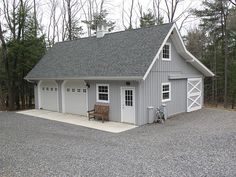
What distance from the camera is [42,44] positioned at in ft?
63.3

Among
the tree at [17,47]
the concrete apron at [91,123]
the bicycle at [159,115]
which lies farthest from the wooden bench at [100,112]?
the tree at [17,47]

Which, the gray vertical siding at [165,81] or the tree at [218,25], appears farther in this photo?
the tree at [218,25]

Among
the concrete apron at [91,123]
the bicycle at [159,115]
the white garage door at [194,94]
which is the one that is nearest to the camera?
the concrete apron at [91,123]

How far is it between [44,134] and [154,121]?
543 cm

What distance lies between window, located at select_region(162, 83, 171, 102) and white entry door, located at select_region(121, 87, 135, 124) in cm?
230

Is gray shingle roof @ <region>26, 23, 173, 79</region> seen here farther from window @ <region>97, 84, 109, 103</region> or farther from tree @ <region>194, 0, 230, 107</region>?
tree @ <region>194, 0, 230, 107</region>

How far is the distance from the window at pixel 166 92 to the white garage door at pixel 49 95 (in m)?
7.41

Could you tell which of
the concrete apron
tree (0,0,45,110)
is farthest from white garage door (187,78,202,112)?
tree (0,0,45,110)

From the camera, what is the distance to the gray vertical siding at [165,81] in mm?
10902

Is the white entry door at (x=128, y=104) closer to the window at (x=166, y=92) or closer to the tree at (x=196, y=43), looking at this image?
the window at (x=166, y=92)

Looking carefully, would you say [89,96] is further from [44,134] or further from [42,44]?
[42,44]

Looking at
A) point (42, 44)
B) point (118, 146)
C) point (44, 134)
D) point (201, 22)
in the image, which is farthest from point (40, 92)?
point (201, 22)

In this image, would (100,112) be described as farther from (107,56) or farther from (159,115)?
(107,56)

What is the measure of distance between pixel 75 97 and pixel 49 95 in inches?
117
